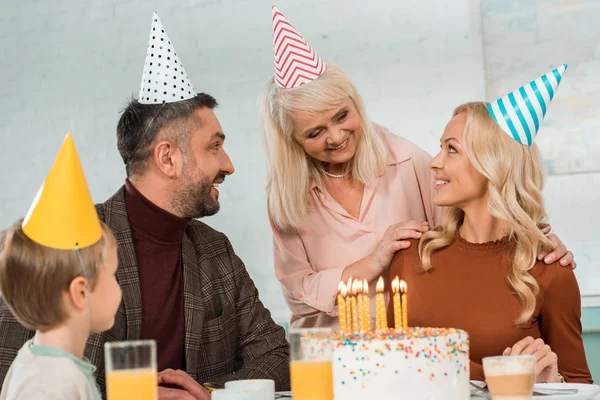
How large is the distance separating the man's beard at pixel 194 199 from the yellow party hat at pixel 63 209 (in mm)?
977

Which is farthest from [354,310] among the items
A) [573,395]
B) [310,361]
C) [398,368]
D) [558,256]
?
[558,256]

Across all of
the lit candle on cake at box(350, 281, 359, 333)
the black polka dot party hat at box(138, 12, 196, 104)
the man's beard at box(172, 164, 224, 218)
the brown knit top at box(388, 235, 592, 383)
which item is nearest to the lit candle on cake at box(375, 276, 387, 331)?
the lit candle on cake at box(350, 281, 359, 333)

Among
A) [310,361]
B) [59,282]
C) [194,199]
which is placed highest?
[194,199]

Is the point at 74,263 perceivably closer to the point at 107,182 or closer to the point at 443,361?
the point at 443,361

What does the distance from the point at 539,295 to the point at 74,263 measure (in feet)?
4.35

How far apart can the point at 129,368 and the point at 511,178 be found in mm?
1486

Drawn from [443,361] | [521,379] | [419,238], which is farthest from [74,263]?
[419,238]

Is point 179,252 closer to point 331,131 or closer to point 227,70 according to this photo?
point 331,131

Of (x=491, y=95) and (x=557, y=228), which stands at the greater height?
(x=491, y=95)

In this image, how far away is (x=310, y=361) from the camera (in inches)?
52.1

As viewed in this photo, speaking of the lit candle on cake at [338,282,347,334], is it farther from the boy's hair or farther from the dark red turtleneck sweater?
the dark red turtleneck sweater

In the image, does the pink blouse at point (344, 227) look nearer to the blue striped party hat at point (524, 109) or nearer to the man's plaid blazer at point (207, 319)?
the man's plaid blazer at point (207, 319)

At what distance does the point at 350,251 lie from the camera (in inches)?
106

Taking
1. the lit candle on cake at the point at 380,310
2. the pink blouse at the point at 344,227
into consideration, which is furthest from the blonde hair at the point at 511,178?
the lit candle on cake at the point at 380,310
